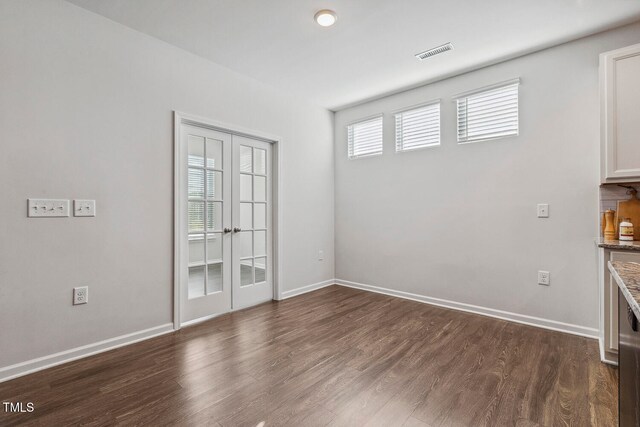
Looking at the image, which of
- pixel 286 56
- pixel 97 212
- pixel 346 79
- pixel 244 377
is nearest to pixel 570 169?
pixel 346 79

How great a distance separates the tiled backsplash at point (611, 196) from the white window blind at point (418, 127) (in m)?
1.60

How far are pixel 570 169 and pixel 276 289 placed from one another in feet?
11.0

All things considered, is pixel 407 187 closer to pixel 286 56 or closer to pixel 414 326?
pixel 414 326

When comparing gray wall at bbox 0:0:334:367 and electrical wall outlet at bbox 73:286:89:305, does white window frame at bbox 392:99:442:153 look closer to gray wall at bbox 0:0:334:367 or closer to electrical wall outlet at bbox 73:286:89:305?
gray wall at bbox 0:0:334:367

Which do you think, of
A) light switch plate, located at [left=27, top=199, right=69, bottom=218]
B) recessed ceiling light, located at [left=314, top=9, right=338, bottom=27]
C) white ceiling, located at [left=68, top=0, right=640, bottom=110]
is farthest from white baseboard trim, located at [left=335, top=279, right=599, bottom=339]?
light switch plate, located at [left=27, top=199, right=69, bottom=218]

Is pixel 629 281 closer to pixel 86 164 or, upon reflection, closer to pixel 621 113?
pixel 621 113

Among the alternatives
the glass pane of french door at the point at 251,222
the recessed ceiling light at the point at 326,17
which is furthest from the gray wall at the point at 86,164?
the recessed ceiling light at the point at 326,17

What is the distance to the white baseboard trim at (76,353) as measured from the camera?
209 centimetres

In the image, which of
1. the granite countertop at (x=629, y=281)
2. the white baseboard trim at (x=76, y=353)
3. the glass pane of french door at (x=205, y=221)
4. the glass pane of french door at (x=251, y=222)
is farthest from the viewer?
the glass pane of french door at (x=251, y=222)

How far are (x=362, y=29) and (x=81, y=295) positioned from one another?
3160mm

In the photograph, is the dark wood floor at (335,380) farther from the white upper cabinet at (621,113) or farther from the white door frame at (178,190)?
the white upper cabinet at (621,113)

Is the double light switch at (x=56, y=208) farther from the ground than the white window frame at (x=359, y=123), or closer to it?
closer to it

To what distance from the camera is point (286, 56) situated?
10.1 feet

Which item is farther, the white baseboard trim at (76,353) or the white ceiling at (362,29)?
the white ceiling at (362,29)
